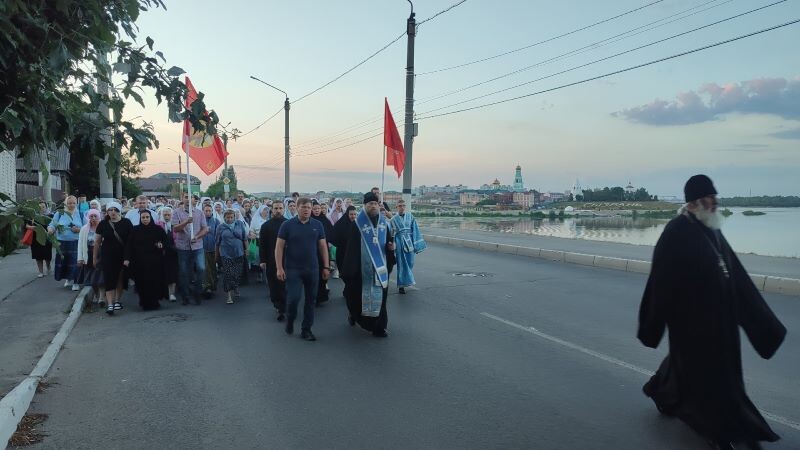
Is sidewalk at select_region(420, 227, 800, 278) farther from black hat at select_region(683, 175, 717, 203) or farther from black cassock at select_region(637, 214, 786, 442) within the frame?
black hat at select_region(683, 175, 717, 203)

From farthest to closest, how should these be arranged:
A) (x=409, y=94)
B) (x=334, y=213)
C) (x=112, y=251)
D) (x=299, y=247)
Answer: (x=409, y=94), (x=334, y=213), (x=112, y=251), (x=299, y=247)

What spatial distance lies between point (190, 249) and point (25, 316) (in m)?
2.68

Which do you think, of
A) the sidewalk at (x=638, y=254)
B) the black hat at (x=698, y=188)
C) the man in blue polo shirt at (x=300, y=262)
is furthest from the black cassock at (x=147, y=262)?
the sidewalk at (x=638, y=254)

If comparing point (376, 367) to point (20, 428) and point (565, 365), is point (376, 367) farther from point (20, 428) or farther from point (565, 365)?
point (20, 428)

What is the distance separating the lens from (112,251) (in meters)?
9.73

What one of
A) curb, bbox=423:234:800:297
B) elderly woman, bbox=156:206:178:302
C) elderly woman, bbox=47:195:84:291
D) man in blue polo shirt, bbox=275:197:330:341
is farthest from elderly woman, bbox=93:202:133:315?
curb, bbox=423:234:800:297

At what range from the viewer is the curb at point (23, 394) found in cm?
446

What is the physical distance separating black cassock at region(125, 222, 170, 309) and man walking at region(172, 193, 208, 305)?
0.36 metres

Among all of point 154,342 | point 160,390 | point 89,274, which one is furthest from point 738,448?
point 89,274

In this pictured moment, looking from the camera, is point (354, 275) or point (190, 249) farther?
point (190, 249)

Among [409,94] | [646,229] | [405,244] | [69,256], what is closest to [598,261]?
[646,229]

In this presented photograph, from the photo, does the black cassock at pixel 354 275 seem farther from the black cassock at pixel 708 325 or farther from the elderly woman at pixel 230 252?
the black cassock at pixel 708 325

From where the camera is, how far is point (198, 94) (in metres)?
3.78

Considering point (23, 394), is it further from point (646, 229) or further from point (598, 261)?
point (646, 229)
